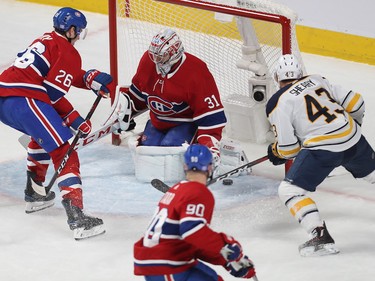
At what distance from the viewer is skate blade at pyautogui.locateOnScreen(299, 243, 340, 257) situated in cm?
503

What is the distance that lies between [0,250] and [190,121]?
46.1 inches

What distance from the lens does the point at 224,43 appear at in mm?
6473

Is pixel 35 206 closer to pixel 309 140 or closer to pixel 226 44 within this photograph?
pixel 309 140

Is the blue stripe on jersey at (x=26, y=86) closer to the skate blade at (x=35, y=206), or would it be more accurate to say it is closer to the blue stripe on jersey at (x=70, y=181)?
the blue stripe on jersey at (x=70, y=181)

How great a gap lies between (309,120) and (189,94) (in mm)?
771

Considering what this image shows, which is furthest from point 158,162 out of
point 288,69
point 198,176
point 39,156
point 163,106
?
point 198,176

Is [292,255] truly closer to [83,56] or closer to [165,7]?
[165,7]

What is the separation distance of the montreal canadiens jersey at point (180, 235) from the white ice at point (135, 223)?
2.77 ft

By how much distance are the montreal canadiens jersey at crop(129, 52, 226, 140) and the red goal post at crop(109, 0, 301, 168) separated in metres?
0.42

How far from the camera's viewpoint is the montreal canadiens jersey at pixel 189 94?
5.65 meters

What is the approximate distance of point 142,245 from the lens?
411cm

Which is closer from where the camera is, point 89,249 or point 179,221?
point 179,221

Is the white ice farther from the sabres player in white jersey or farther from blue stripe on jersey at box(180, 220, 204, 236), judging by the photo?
blue stripe on jersey at box(180, 220, 204, 236)

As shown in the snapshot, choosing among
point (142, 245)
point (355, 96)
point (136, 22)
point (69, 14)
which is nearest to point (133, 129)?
point (136, 22)
